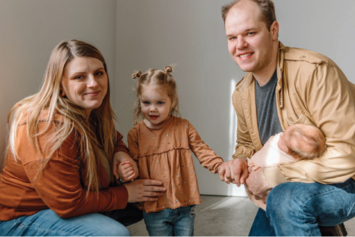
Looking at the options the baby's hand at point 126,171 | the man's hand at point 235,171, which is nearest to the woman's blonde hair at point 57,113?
the baby's hand at point 126,171

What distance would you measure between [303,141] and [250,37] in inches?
A: 23.6

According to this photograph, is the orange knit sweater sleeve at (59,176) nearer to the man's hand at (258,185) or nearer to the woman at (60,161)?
the woman at (60,161)

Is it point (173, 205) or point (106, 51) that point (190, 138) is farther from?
point (106, 51)

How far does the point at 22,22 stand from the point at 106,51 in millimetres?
1515

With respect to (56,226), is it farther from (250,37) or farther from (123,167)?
(250,37)

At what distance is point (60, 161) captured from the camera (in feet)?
5.01

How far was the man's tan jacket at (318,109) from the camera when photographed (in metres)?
1.59

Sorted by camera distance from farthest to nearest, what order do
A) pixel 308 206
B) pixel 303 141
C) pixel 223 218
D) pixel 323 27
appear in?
pixel 323 27
pixel 223 218
pixel 303 141
pixel 308 206

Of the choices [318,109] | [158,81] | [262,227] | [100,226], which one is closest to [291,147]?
[318,109]

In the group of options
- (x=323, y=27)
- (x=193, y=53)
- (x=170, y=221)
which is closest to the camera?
(x=170, y=221)

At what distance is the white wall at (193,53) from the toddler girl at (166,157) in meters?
1.59

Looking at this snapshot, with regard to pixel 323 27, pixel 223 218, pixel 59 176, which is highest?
pixel 323 27

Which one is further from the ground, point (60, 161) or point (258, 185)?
point (60, 161)

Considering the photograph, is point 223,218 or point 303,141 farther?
point 223,218
